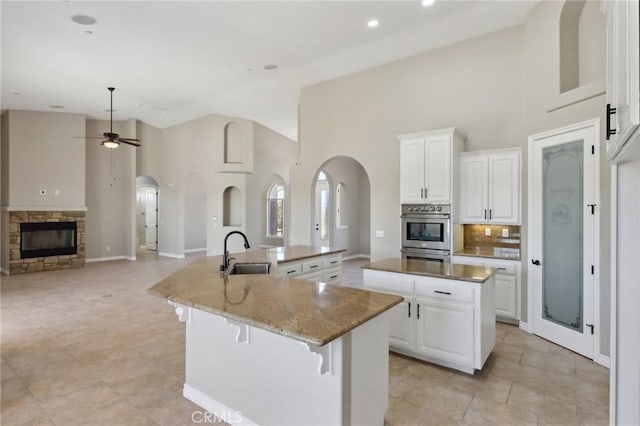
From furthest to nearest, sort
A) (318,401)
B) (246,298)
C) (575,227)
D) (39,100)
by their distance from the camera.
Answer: (39,100)
(575,227)
(246,298)
(318,401)

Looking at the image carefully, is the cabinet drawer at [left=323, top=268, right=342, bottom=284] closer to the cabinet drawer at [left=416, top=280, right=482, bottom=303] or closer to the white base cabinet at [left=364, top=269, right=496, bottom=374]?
the white base cabinet at [left=364, top=269, right=496, bottom=374]

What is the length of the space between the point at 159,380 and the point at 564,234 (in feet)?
14.1

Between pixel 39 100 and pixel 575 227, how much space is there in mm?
9923

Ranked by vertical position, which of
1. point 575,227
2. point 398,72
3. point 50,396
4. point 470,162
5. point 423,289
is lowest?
point 50,396

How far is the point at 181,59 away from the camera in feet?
19.2

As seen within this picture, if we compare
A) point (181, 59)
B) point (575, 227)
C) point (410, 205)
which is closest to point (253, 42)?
point (181, 59)

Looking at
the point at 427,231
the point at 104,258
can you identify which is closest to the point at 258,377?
the point at 427,231

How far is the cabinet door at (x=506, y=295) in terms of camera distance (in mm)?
4371

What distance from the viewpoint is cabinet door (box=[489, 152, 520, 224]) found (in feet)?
14.7

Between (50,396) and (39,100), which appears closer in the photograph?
(50,396)

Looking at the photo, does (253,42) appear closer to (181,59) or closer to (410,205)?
(181,59)

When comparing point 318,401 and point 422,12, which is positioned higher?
point 422,12

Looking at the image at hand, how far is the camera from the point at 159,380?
119 inches

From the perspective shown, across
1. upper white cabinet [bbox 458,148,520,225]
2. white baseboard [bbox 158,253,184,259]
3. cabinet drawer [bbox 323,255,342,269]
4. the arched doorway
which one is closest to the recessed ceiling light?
cabinet drawer [bbox 323,255,342,269]
